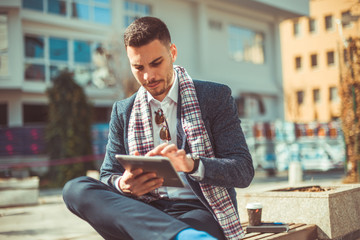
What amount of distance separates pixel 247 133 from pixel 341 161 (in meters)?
3.82

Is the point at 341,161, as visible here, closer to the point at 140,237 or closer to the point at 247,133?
the point at 247,133

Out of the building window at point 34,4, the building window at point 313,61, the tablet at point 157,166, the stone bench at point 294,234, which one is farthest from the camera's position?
the building window at point 313,61

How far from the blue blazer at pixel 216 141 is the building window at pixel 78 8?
67.0 feet

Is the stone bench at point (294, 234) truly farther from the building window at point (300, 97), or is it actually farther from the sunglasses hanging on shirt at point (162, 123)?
the building window at point (300, 97)

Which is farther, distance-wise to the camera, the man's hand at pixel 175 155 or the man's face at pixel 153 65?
the man's face at pixel 153 65

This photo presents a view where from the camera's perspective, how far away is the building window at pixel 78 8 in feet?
74.3

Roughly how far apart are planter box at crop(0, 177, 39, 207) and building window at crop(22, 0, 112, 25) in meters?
12.7

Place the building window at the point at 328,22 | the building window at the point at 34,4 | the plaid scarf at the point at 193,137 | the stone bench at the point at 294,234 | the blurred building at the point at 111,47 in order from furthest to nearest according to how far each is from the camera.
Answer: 1. the building window at the point at 328,22
2. the building window at the point at 34,4
3. the blurred building at the point at 111,47
4. the stone bench at the point at 294,234
5. the plaid scarf at the point at 193,137

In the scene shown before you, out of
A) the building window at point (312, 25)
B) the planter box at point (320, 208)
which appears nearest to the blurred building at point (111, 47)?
the planter box at point (320, 208)

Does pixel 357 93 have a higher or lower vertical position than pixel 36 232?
higher

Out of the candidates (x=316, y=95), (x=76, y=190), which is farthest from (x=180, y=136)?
(x=316, y=95)

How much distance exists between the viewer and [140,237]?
2561 mm

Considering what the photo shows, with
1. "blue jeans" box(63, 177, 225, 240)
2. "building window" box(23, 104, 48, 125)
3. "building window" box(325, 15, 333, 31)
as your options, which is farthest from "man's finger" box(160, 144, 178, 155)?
"building window" box(325, 15, 333, 31)

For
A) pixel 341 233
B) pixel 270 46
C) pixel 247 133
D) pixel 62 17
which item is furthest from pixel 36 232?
pixel 270 46
